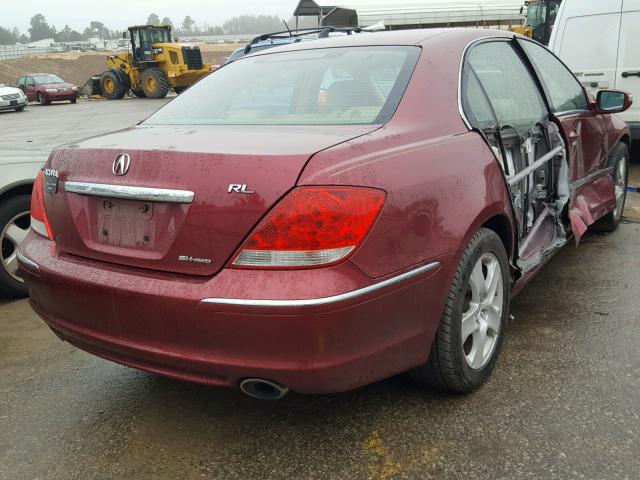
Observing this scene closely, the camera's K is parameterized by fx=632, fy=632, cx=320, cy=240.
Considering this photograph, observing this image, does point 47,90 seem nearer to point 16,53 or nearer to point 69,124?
point 69,124

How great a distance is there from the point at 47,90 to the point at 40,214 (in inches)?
1251

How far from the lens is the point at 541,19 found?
20.1 meters

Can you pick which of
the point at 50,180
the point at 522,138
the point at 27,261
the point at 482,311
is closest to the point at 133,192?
the point at 50,180

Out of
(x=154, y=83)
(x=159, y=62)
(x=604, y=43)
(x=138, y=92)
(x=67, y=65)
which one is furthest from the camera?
(x=67, y=65)

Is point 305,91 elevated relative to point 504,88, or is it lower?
elevated

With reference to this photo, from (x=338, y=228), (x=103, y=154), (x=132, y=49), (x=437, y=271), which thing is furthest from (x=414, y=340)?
(x=132, y=49)

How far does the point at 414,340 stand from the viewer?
2260 mm

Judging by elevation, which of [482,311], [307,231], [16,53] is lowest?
[16,53]

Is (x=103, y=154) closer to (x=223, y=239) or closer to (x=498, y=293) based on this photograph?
(x=223, y=239)

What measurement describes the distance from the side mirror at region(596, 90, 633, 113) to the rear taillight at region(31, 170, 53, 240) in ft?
11.4

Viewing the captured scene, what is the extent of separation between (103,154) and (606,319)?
2687 mm

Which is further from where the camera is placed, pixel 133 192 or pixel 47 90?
pixel 47 90

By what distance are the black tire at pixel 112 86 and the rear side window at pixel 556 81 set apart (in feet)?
95.3

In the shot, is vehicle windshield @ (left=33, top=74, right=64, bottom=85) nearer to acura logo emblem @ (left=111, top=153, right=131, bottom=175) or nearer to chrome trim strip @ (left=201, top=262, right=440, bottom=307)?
acura logo emblem @ (left=111, top=153, right=131, bottom=175)
